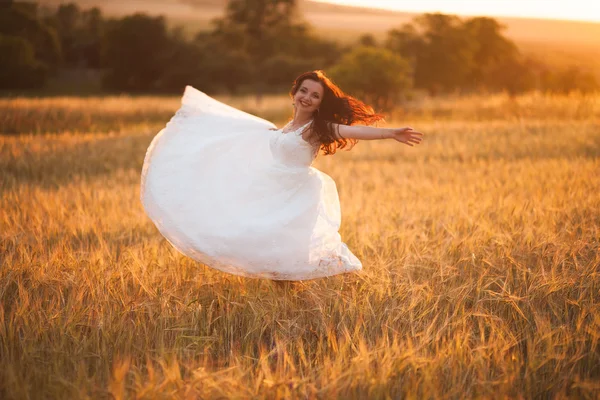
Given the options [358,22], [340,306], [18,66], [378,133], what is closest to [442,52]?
[18,66]

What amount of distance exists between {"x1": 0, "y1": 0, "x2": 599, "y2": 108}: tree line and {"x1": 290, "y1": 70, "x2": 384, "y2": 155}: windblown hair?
29.3 meters

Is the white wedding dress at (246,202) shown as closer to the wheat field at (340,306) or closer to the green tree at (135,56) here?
the wheat field at (340,306)

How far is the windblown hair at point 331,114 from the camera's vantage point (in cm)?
310

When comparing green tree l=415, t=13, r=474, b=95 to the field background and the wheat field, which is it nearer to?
the field background

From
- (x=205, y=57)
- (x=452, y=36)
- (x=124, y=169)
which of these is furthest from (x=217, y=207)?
(x=205, y=57)

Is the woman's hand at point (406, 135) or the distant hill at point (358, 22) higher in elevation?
the distant hill at point (358, 22)

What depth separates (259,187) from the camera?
3.00m

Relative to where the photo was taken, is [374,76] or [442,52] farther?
[442,52]

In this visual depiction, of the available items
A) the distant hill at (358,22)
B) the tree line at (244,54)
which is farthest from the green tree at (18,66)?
the distant hill at (358,22)

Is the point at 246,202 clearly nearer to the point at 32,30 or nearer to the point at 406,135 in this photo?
the point at 406,135

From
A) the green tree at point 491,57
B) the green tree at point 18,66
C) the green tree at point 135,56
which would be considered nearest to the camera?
the green tree at point 18,66

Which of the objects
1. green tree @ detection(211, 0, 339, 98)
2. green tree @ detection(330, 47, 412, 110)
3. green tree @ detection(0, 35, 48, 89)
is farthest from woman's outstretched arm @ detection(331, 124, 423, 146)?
green tree @ detection(0, 35, 48, 89)

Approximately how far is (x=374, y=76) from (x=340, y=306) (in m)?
14.3

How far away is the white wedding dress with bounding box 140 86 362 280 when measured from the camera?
2.86 metres
